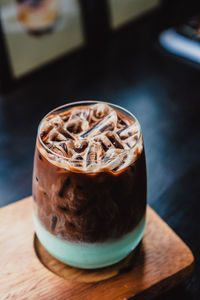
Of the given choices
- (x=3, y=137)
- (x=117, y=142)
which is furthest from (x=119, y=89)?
(x=117, y=142)

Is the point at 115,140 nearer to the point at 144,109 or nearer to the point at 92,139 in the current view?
the point at 92,139

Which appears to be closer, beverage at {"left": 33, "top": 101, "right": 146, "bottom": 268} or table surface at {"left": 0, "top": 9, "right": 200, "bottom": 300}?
beverage at {"left": 33, "top": 101, "right": 146, "bottom": 268}

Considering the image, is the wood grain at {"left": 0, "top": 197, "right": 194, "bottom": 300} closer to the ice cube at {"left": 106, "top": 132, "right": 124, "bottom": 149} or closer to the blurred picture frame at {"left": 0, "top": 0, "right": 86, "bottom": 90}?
the ice cube at {"left": 106, "top": 132, "right": 124, "bottom": 149}

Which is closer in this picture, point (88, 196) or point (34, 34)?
A: point (88, 196)

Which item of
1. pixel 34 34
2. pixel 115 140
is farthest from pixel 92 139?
pixel 34 34

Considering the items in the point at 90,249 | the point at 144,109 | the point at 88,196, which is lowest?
the point at 144,109

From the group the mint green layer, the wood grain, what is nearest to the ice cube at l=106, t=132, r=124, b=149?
the mint green layer

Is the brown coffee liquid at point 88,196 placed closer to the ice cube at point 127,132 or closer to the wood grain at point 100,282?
the ice cube at point 127,132

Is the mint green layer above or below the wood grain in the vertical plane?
above
